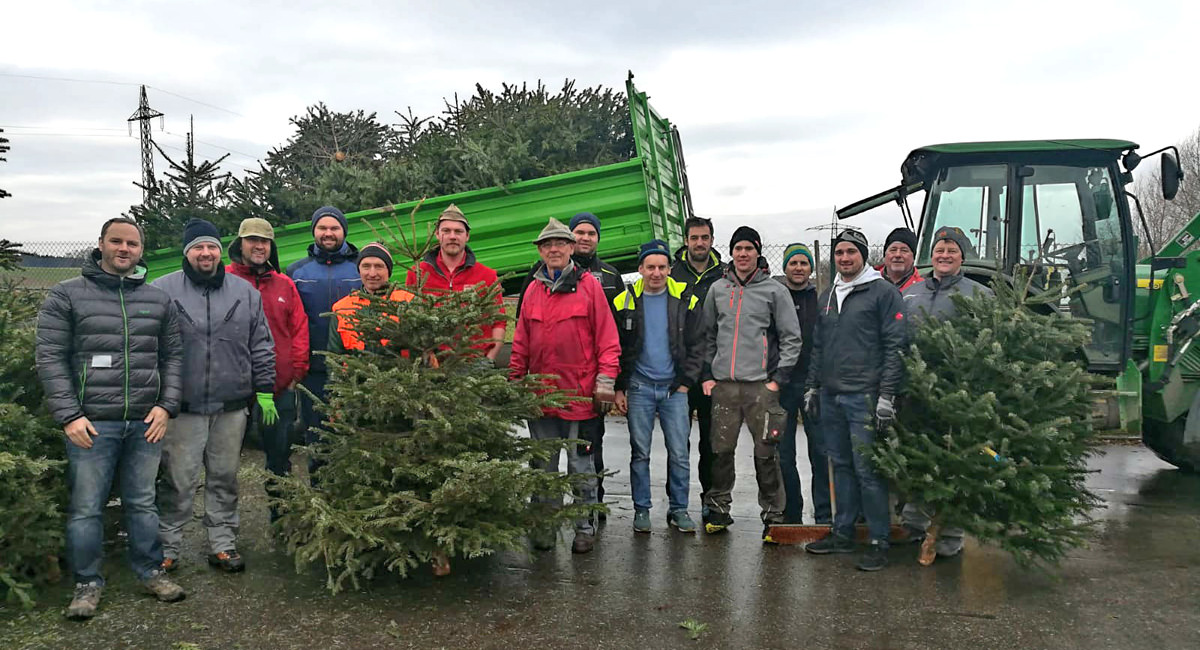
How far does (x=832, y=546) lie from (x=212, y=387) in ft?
12.2

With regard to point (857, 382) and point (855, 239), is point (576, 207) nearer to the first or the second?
point (855, 239)

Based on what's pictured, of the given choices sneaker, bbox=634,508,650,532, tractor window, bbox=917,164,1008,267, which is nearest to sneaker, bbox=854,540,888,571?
sneaker, bbox=634,508,650,532

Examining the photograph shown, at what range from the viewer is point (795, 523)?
5281 mm

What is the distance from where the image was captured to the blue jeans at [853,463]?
468 cm

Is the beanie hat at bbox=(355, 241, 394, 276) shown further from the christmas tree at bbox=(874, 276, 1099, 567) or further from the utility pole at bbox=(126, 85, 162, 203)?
the utility pole at bbox=(126, 85, 162, 203)

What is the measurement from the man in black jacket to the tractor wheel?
7.72 m

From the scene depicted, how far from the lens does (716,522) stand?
206 inches

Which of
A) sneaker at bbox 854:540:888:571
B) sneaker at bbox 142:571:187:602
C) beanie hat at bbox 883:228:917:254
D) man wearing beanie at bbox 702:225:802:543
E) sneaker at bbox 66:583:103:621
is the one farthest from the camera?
beanie hat at bbox 883:228:917:254

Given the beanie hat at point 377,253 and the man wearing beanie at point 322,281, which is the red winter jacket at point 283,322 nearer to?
the man wearing beanie at point 322,281

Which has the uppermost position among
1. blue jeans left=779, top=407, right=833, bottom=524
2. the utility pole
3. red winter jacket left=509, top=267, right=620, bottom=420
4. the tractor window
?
the utility pole

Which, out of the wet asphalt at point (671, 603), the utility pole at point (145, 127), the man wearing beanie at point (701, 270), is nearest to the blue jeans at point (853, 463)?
the wet asphalt at point (671, 603)

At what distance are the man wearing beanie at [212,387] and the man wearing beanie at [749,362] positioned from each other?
2.72 meters

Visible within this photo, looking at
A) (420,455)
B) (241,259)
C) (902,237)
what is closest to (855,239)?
(902,237)

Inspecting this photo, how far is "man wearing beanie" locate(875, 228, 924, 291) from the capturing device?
5.46 meters
